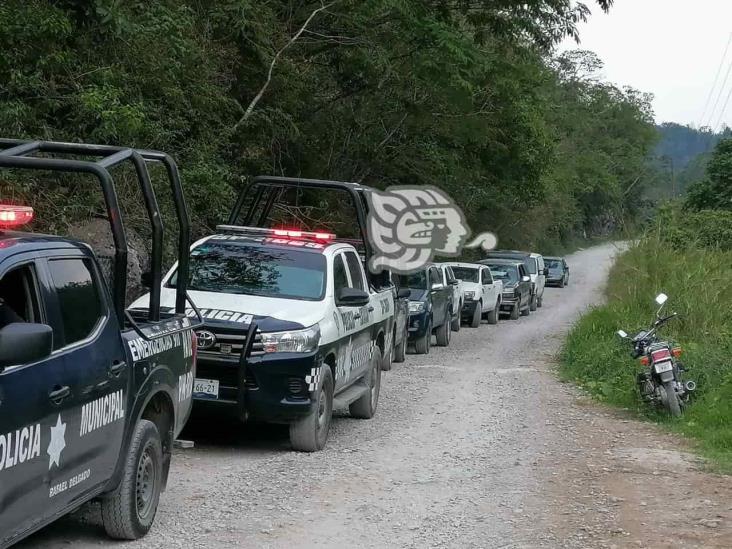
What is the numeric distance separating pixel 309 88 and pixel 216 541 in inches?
725

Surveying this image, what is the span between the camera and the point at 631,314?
1920 centimetres

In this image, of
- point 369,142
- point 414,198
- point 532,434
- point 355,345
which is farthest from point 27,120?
point 414,198

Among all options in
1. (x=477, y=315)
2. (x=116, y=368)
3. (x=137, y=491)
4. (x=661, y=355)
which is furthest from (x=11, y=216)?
(x=477, y=315)

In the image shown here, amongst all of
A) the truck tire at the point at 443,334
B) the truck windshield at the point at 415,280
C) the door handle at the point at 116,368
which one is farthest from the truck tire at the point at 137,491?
the truck tire at the point at 443,334

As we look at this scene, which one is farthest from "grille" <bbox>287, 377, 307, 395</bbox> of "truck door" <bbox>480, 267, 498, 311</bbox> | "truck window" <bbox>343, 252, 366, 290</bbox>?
"truck door" <bbox>480, 267, 498, 311</bbox>

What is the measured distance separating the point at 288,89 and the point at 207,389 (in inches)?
561

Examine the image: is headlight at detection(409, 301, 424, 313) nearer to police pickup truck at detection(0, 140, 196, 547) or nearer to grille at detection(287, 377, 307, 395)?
grille at detection(287, 377, 307, 395)

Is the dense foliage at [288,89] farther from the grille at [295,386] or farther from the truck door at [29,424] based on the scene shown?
the truck door at [29,424]

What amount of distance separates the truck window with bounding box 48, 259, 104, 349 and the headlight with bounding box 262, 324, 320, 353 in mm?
3321

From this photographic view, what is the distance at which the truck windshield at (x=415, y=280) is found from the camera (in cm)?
2166

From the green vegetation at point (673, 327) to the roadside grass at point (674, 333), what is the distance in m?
0.01

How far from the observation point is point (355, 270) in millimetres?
11750

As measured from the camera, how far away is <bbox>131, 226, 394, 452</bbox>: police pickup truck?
9195 millimetres

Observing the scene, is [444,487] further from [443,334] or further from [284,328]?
[443,334]
